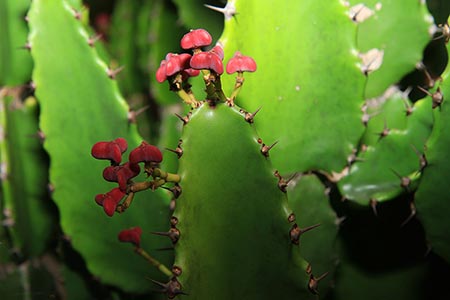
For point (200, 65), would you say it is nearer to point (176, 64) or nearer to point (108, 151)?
point (176, 64)

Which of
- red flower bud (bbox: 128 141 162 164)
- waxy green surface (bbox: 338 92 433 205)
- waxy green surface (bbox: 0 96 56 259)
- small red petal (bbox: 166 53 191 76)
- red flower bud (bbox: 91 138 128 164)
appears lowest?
waxy green surface (bbox: 0 96 56 259)

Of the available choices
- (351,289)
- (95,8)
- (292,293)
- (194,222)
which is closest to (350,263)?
(351,289)

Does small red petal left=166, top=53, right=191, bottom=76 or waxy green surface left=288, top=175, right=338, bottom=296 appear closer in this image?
small red petal left=166, top=53, right=191, bottom=76

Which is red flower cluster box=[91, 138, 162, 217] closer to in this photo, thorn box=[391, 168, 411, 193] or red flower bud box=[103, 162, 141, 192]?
red flower bud box=[103, 162, 141, 192]

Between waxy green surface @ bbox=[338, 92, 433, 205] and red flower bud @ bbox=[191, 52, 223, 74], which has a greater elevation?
red flower bud @ bbox=[191, 52, 223, 74]

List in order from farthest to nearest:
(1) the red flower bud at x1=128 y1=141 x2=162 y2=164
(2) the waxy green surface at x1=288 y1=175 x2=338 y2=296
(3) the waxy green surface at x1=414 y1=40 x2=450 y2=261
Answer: (2) the waxy green surface at x1=288 y1=175 x2=338 y2=296 < (3) the waxy green surface at x1=414 y1=40 x2=450 y2=261 < (1) the red flower bud at x1=128 y1=141 x2=162 y2=164

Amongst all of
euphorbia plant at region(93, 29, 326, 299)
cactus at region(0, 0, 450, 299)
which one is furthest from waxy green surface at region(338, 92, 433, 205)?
euphorbia plant at region(93, 29, 326, 299)
